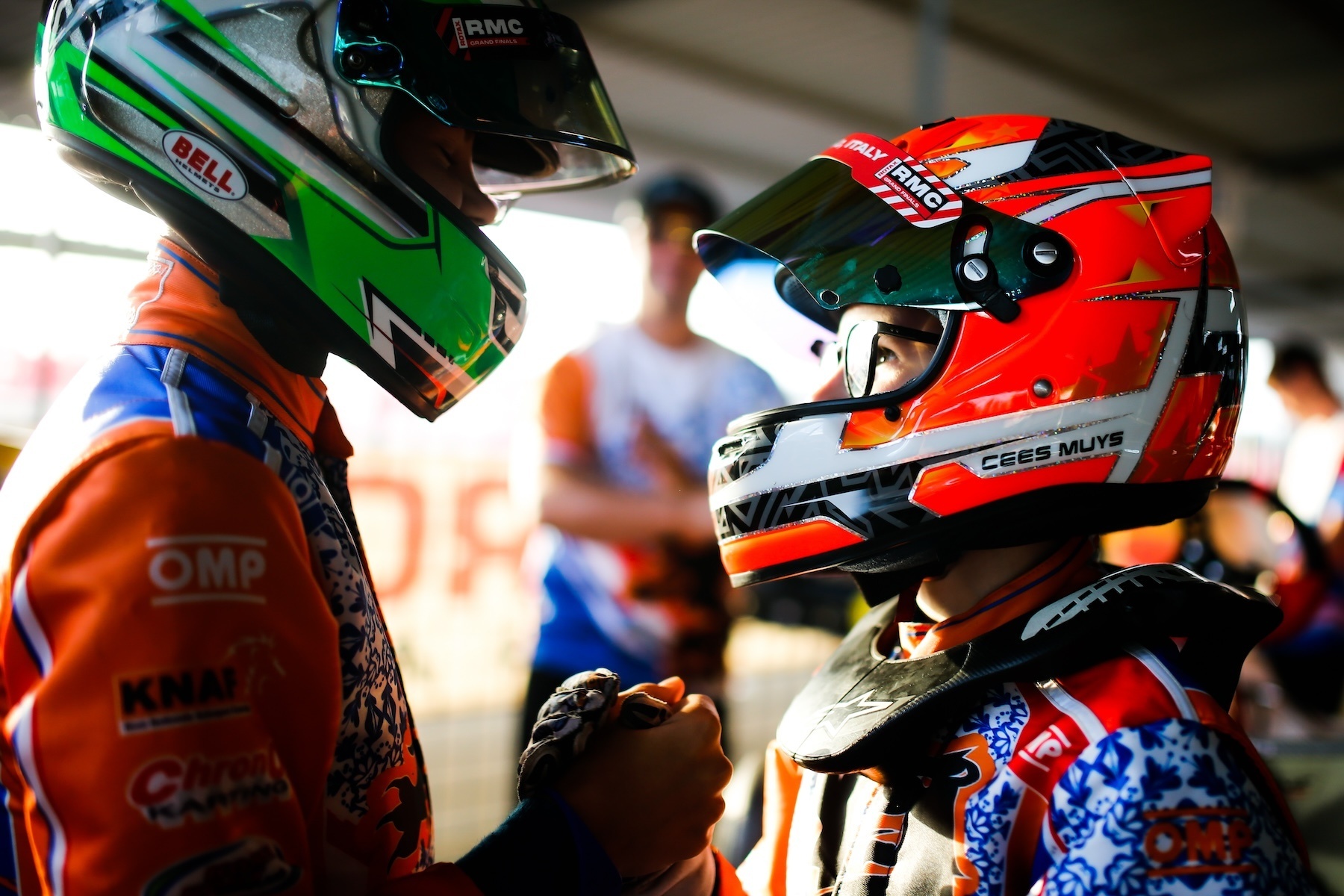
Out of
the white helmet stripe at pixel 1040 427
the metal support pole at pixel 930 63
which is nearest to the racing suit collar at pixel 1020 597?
the white helmet stripe at pixel 1040 427

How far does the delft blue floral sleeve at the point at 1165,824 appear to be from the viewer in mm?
813

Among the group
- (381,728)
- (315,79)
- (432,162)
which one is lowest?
(381,728)

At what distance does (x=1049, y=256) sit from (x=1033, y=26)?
15.8 ft

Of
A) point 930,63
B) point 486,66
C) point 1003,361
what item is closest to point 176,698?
point 486,66

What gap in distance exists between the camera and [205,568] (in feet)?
2.51

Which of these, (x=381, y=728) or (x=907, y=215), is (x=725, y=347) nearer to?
(x=907, y=215)

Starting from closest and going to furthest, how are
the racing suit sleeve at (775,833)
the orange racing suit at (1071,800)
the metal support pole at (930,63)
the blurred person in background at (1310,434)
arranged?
1. the orange racing suit at (1071,800)
2. the racing suit sleeve at (775,833)
3. the metal support pole at (930,63)
4. the blurred person in background at (1310,434)

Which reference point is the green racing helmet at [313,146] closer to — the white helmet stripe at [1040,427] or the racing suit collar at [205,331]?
the racing suit collar at [205,331]

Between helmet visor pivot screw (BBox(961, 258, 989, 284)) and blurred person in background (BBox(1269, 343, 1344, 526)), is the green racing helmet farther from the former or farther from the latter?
blurred person in background (BBox(1269, 343, 1344, 526))

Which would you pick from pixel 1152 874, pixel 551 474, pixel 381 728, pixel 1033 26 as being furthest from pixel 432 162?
pixel 1033 26

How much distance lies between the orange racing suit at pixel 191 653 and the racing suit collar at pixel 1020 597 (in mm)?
458

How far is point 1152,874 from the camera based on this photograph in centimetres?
81

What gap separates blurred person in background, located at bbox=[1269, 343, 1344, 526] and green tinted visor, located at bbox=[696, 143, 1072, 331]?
3372 millimetres

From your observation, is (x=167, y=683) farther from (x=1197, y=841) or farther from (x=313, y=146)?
(x=1197, y=841)
